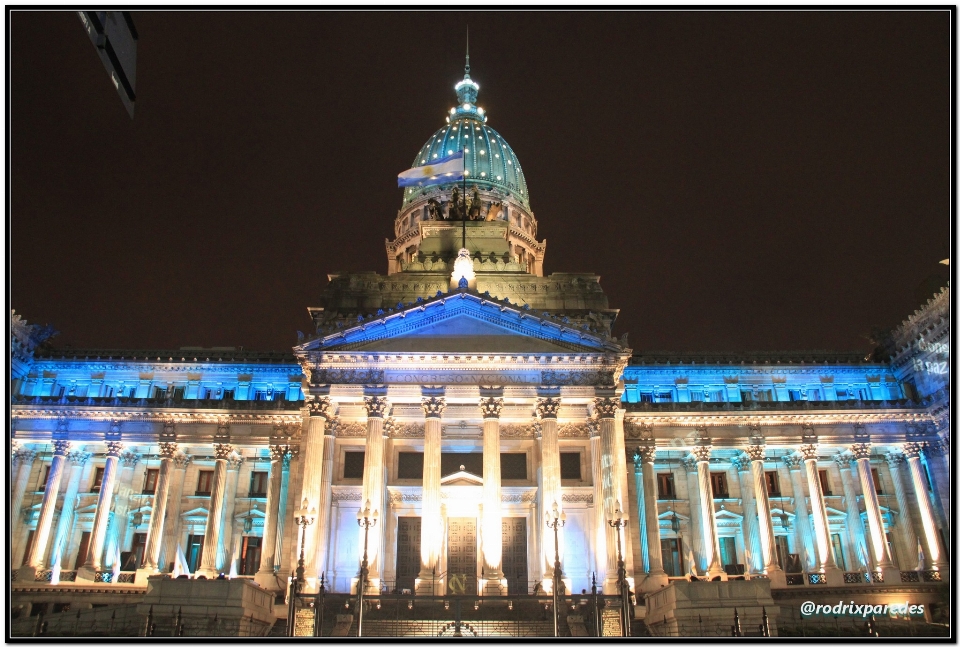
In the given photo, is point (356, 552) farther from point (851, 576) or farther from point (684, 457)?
point (851, 576)

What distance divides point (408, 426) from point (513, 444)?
24.8 feet

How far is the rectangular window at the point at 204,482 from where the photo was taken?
5834 cm

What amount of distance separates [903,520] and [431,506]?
34.8 metres

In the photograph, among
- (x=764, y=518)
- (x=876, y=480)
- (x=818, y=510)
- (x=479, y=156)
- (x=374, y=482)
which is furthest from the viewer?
(x=479, y=156)

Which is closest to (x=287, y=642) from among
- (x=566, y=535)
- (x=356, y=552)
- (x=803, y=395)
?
(x=356, y=552)

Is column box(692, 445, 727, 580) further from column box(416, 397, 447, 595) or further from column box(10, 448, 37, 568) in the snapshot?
column box(10, 448, 37, 568)

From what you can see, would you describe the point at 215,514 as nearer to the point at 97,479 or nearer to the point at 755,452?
the point at 97,479

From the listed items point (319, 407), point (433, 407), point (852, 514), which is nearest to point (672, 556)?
point (852, 514)

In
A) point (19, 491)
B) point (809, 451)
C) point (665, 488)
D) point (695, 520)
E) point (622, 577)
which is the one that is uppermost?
point (809, 451)

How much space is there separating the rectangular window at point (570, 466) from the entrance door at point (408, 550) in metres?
10.7

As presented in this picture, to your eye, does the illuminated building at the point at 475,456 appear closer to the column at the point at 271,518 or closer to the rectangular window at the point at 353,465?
the column at the point at 271,518

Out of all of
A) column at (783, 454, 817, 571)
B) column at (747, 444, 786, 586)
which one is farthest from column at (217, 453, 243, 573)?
column at (783, 454, 817, 571)

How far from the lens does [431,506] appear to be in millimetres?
47188

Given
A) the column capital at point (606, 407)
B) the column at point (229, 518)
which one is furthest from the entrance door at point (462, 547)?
the column at point (229, 518)
